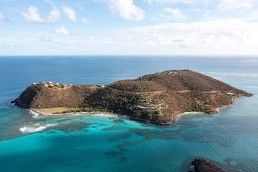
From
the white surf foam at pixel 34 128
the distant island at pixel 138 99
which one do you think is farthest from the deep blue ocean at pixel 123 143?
the distant island at pixel 138 99

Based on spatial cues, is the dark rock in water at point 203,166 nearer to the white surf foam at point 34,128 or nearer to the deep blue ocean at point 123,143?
the deep blue ocean at point 123,143

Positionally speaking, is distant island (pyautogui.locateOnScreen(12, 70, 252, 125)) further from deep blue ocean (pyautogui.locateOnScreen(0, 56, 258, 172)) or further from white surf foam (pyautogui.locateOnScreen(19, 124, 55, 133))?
white surf foam (pyautogui.locateOnScreen(19, 124, 55, 133))

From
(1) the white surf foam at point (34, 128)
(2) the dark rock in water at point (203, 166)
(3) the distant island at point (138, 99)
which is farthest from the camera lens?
(3) the distant island at point (138, 99)

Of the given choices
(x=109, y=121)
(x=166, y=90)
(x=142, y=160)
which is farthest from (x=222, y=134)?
(x=166, y=90)

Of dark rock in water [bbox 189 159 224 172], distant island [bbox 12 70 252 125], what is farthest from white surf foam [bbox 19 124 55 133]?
dark rock in water [bbox 189 159 224 172]

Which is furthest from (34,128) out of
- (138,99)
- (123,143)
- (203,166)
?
(203,166)

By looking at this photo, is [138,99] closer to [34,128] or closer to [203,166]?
[34,128]
